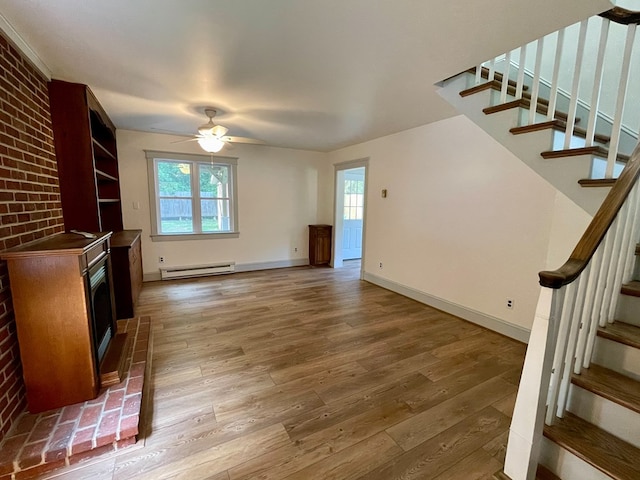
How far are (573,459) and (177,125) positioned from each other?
5013mm

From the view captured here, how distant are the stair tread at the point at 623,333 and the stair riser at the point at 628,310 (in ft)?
0.20

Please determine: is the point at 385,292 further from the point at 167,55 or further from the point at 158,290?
the point at 167,55

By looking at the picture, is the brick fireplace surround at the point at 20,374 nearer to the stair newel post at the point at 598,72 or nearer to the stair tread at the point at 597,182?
the stair tread at the point at 597,182

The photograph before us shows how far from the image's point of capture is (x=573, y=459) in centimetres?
130

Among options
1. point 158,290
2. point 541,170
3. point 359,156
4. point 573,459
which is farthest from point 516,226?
point 158,290

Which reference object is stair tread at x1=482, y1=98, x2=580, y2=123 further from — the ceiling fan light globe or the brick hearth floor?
the brick hearth floor

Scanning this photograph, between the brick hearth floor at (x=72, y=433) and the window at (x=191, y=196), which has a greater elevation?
the window at (x=191, y=196)

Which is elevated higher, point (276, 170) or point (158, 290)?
point (276, 170)

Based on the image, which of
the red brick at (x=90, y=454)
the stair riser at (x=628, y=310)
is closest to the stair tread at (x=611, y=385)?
the stair riser at (x=628, y=310)

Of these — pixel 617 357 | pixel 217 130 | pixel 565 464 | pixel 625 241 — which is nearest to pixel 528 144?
pixel 625 241

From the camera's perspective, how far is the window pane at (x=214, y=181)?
5059 millimetres

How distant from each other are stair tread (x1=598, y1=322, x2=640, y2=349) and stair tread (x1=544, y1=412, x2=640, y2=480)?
1.54 ft

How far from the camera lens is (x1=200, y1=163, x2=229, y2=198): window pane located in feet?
16.6

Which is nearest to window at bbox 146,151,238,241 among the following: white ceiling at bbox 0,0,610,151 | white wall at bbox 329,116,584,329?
white ceiling at bbox 0,0,610,151
